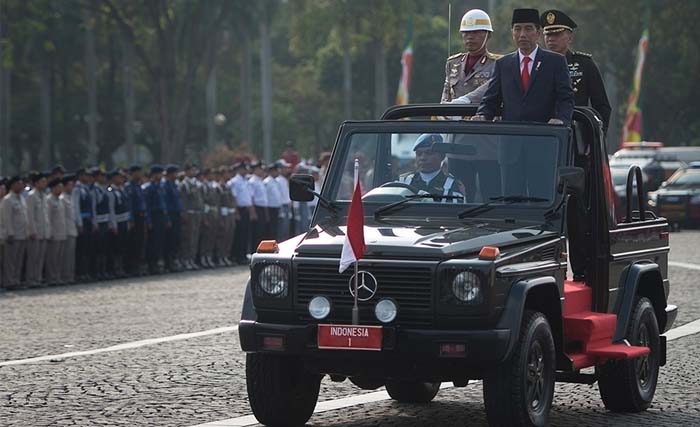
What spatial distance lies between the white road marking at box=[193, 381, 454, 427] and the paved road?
4.2 inches

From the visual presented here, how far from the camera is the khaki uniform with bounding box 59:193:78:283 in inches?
1110

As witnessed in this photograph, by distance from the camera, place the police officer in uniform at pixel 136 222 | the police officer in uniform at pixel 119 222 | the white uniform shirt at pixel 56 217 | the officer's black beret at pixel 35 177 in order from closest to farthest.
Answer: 1. the white uniform shirt at pixel 56 217
2. the officer's black beret at pixel 35 177
3. the police officer in uniform at pixel 119 222
4. the police officer in uniform at pixel 136 222

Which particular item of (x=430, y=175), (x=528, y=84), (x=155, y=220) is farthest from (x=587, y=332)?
(x=155, y=220)

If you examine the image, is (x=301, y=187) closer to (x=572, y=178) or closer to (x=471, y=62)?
(x=572, y=178)

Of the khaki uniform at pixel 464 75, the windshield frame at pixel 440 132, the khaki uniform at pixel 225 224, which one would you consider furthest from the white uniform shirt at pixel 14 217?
the windshield frame at pixel 440 132

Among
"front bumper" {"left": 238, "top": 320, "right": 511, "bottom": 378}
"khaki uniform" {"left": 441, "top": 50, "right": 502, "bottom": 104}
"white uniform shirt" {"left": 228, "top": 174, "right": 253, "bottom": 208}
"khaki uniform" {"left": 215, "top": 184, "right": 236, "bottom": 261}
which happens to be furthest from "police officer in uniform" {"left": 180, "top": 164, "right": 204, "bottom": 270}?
"front bumper" {"left": 238, "top": 320, "right": 511, "bottom": 378}

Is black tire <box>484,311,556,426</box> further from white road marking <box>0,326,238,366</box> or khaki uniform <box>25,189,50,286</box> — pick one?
khaki uniform <box>25,189,50,286</box>

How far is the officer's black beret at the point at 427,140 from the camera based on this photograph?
11.0 m

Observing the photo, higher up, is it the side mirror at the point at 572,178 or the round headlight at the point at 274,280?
the side mirror at the point at 572,178

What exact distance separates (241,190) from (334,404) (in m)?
23.6

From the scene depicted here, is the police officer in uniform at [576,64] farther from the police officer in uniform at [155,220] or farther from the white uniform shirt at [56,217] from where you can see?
the police officer in uniform at [155,220]

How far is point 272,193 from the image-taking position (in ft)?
119

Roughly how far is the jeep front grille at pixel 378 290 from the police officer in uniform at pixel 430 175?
4.37ft

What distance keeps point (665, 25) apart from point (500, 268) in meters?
65.5
